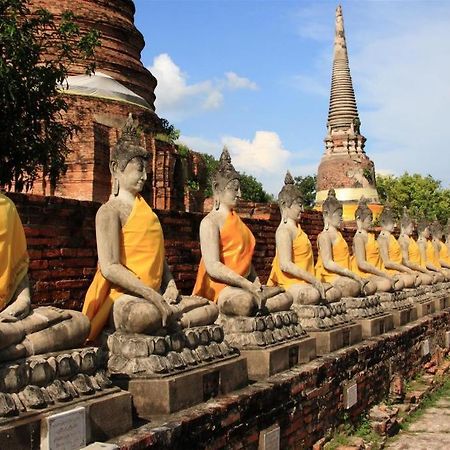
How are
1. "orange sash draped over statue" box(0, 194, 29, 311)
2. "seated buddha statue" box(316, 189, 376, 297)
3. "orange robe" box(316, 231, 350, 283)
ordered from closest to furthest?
"orange sash draped over statue" box(0, 194, 29, 311), "seated buddha statue" box(316, 189, 376, 297), "orange robe" box(316, 231, 350, 283)

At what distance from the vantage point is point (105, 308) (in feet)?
14.8

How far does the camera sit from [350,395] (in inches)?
270

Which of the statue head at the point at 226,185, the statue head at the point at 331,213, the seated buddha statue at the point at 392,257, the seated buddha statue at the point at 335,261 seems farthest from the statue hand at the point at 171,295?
the seated buddha statue at the point at 392,257

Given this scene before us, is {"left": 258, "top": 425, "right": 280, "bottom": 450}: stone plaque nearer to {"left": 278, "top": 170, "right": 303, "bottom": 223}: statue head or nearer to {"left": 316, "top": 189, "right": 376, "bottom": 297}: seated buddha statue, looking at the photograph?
{"left": 278, "top": 170, "right": 303, "bottom": 223}: statue head

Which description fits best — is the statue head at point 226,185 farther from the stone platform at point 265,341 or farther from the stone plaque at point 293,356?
the stone plaque at point 293,356

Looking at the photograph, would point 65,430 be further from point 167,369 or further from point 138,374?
point 167,369

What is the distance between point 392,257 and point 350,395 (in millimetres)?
5572

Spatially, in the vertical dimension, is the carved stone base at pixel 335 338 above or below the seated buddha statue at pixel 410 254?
below

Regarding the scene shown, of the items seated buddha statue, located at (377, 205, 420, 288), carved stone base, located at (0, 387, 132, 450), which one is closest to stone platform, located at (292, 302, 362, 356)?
carved stone base, located at (0, 387, 132, 450)

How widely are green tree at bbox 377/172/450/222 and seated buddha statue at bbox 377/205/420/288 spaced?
2408cm

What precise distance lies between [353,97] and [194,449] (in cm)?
3952

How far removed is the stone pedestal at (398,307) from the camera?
9.78 metres

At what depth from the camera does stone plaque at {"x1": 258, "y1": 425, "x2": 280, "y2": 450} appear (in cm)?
493

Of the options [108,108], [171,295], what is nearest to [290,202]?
[171,295]
